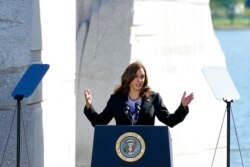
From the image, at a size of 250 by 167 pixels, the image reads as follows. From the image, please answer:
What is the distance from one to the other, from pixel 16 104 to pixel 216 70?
170 cm

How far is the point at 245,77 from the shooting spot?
142 ft

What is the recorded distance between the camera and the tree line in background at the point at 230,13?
83688 mm

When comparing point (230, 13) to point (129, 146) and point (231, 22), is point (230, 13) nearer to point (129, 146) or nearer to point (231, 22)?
point (231, 22)

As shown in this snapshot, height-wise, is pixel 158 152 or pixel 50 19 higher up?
pixel 50 19

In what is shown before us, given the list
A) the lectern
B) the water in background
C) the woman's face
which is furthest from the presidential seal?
the water in background

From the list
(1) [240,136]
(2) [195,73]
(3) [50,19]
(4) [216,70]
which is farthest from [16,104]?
(1) [240,136]

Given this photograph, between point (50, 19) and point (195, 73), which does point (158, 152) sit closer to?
point (50, 19)

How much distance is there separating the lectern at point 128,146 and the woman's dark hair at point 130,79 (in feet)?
1.14

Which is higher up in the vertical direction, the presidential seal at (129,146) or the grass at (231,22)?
the grass at (231,22)

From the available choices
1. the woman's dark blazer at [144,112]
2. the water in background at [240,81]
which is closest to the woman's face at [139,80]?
the woman's dark blazer at [144,112]

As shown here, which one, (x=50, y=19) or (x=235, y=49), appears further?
(x=235, y=49)

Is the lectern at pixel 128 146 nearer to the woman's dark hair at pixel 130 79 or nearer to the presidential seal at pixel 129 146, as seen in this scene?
the presidential seal at pixel 129 146

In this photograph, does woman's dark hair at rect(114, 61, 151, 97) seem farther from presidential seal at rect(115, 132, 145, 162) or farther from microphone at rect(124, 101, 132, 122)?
presidential seal at rect(115, 132, 145, 162)

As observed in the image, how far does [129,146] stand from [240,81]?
31242mm
